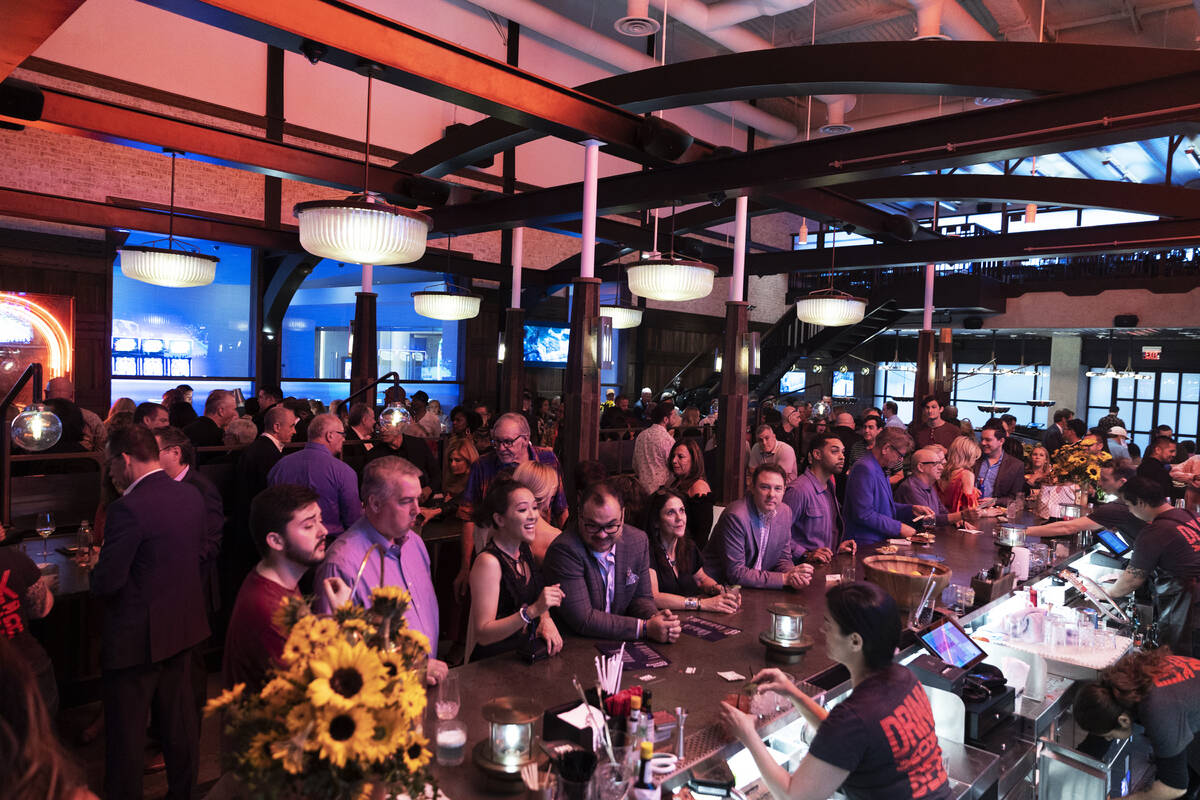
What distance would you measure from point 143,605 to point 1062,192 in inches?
318

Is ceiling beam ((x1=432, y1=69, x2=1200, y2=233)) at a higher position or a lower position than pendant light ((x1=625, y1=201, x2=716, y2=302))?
higher

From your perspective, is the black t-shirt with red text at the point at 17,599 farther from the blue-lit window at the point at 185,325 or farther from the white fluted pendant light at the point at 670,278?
the blue-lit window at the point at 185,325

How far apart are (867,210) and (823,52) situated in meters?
4.13

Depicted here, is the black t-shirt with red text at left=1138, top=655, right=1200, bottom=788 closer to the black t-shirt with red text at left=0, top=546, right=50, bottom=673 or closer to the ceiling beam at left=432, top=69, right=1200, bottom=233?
the ceiling beam at left=432, top=69, right=1200, bottom=233

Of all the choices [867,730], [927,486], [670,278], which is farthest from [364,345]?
[867,730]

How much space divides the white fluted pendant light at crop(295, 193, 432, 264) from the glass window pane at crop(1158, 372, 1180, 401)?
61.3 feet

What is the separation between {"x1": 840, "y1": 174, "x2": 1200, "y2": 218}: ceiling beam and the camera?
23.2ft

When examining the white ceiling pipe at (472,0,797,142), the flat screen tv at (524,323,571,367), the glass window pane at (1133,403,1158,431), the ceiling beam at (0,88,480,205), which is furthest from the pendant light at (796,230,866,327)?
the glass window pane at (1133,403,1158,431)

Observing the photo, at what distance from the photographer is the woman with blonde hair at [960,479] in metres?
6.30

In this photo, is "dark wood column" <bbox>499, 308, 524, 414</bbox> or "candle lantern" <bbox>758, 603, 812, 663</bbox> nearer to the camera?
"candle lantern" <bbox>758, 603, 812, 663</bbox>

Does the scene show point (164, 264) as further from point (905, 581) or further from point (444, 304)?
point (905, 581)


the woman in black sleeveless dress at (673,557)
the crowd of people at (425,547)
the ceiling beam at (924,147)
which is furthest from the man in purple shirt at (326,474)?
the ceiling beam at (924,147)

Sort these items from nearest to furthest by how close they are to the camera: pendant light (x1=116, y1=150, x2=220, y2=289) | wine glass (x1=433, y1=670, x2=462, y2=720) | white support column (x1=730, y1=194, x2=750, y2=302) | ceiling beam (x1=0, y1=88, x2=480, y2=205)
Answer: wine glass (x1=433, y1=670, x2=462, y2=720) < ceiling beam (x1=0, y1=88, x2=480, y2=205) < pendant light (x1=116, y1=150, x2=220, y2=289) < white support column (x1=730, y1=194, x2=750, y2=302)

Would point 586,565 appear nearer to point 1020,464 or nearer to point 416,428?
point 416,428
